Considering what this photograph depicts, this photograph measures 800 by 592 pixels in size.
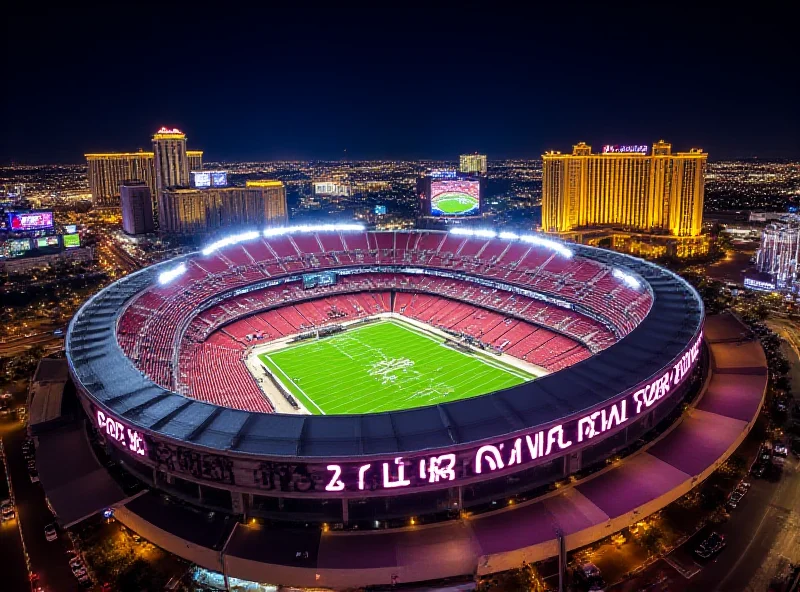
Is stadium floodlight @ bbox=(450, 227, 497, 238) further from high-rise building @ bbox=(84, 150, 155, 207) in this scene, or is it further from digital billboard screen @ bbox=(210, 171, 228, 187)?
high-rise building @ bbox=(84, 150, 155, 207)

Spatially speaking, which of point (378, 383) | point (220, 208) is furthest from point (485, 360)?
point (220, 208)

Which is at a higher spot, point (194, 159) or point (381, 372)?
point (194, 159)

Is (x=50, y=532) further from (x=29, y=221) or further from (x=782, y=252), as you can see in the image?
(x=29, y=221)

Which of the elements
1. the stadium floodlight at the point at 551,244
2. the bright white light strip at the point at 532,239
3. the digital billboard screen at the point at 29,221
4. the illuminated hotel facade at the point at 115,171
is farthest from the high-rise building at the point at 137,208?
the stadium floodlight at the point at 551,244

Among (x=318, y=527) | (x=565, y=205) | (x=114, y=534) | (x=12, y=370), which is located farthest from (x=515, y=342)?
(x=565, y=205)

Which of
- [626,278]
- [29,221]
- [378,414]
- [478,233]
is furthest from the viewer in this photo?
[29,221]

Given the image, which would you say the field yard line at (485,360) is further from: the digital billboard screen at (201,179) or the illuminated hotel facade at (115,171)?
the illuminated hotel facade at (115,171)
